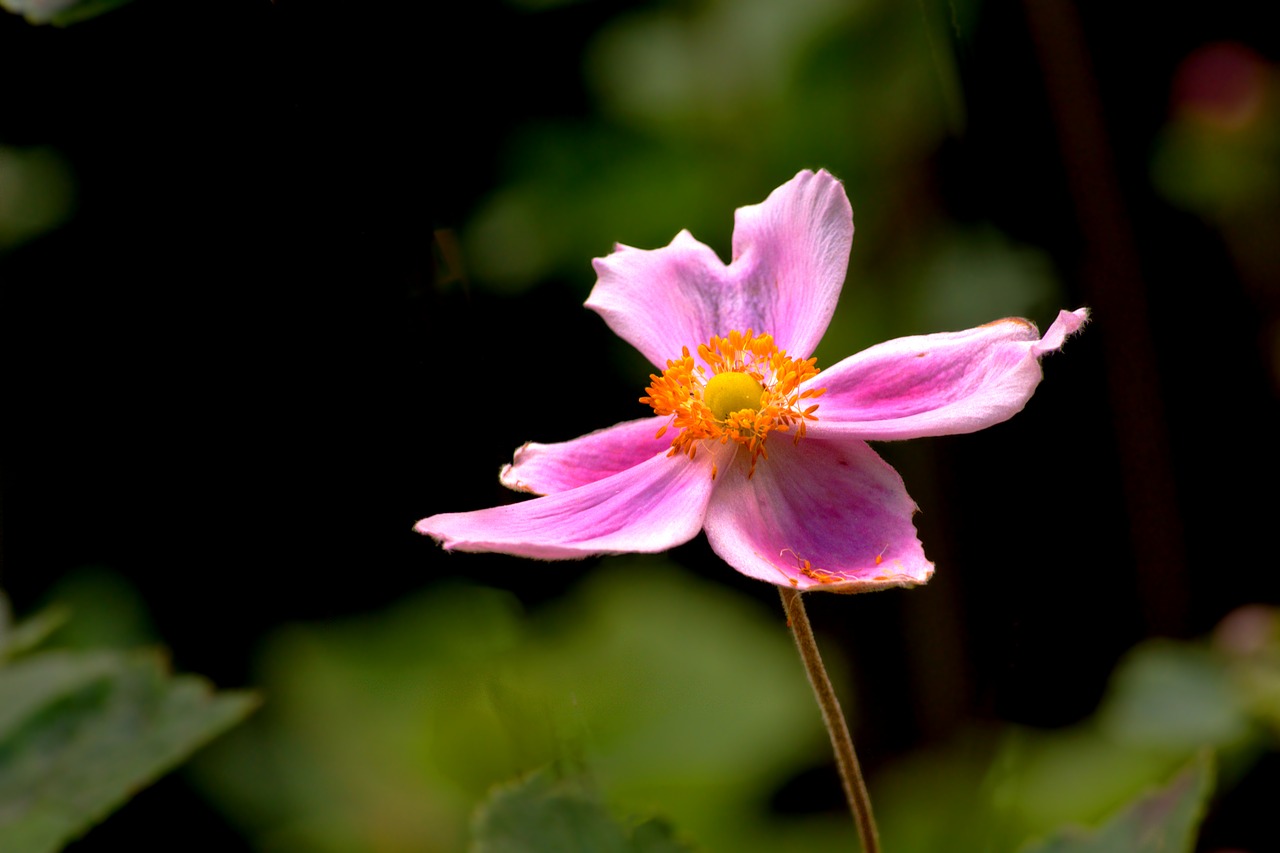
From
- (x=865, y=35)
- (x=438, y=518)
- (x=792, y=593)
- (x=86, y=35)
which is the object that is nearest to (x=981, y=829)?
(x=792, y=593)

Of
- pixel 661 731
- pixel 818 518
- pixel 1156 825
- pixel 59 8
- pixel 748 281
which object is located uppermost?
pixel 59 8

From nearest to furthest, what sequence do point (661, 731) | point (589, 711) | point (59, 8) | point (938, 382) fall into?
point (59, 8) < point (938, 382) < point (589, 711) < point (661, 731)

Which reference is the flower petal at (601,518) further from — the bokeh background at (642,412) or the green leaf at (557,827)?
the bokeh background at (642,412)

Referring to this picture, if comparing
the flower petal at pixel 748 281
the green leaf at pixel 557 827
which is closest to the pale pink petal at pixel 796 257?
the flower petal at pixel 748 281

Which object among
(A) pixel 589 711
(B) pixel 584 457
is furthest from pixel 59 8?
(A) pixel 589 711

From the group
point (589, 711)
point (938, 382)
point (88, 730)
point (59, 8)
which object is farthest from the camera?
point (589, 711)

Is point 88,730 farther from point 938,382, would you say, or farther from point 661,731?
point 661,731

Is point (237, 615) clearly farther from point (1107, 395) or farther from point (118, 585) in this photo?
point (1107, 395)
